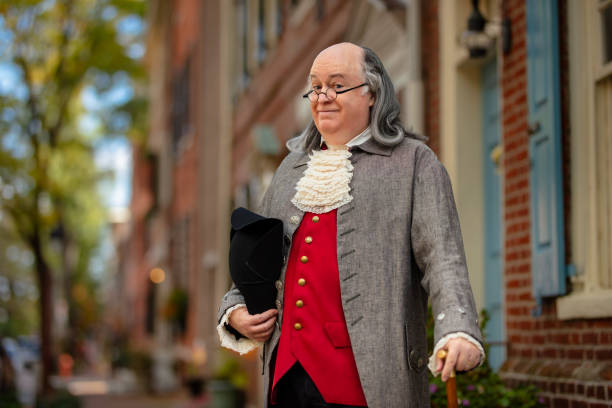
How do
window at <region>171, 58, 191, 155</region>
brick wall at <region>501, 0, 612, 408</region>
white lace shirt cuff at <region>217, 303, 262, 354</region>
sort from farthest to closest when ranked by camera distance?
1. window at <region>171, 58, 191, 155</region>
2. brick wall at <region>501, 0, 612, 408</region>
3. white lace shirt cuff at <region>217, 303, 262, 354</region>

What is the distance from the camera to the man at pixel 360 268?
8.39 ft

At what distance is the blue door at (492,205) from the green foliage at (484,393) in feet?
4.00

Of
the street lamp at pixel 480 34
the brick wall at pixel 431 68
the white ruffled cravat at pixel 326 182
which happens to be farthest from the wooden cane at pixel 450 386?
the brick wall at pixel 431 68

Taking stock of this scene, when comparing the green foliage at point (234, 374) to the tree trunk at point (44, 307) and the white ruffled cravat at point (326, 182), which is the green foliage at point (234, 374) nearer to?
the tree trunk at point (44, 307)

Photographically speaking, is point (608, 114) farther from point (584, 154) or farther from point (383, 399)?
point (383, 399)

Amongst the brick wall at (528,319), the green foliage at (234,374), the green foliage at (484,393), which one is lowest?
the green foliage at (234,374)

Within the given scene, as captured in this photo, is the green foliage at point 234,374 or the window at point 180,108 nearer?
the green foliage at point 234,374

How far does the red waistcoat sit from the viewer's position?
8.51 ft

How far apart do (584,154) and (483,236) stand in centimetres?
174

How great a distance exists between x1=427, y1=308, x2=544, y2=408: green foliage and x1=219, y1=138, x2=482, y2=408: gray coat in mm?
1727

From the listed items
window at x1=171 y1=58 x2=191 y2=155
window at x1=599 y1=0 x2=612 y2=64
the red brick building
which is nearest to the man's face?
the red brick building

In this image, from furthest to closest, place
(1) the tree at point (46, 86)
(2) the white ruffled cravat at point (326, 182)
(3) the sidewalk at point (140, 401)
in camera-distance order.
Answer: (3) the sidewalk at point (140, 401) < (1) the tree at point (46, 86) < (2) the white ruffled cravat at point (326, 182)

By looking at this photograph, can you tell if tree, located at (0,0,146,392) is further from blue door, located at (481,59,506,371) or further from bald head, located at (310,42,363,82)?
bald head, located at (310,42,363,82)

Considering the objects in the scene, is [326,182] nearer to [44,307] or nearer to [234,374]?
[234,374]
